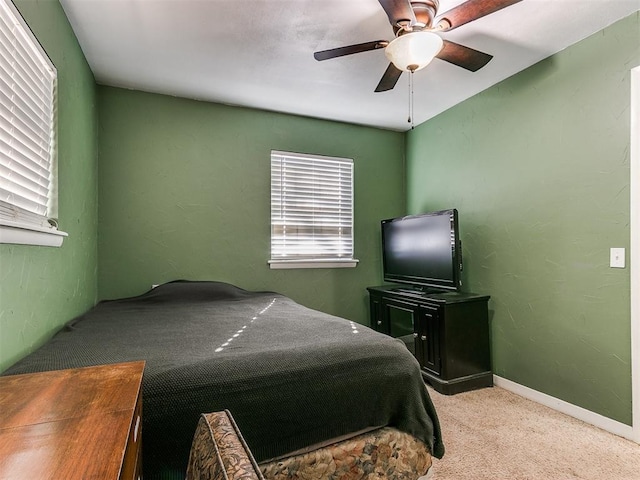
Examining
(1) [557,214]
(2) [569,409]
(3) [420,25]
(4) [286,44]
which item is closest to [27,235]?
(4) [286,44]

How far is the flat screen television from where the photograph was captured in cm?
298

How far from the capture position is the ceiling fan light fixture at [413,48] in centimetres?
179

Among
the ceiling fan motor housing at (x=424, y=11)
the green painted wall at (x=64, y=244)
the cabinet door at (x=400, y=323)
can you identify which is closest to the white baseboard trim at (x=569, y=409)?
the cabinet door at (x=400, y=323)

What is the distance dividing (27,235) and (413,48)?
76.6 inches

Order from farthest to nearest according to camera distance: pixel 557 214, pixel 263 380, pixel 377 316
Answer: pixel 377 316, pixel 557 214, pixel 263 380

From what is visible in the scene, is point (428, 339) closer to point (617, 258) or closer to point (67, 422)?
point (617, 258)

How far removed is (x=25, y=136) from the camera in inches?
60.7

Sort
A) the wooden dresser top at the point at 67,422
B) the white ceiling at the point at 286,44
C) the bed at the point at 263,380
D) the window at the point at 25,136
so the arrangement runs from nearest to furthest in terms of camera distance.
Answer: the wooden dresser top at the point at 67,422, the bed at the point at 263,380, the window at the point at 25,136, the white ceiling at the point at 286,44

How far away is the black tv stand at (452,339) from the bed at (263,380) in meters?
1.23

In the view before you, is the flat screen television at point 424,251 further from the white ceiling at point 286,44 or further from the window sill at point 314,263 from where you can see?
the white ceiling at point 286,44

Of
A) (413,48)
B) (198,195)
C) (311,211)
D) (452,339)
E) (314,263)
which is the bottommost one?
(452,339)

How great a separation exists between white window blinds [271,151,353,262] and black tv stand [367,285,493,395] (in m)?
1.09

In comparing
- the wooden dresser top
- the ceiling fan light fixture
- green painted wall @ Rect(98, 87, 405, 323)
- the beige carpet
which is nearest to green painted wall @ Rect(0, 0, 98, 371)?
green painted wall @ Rect(98, 87, 405, 323)

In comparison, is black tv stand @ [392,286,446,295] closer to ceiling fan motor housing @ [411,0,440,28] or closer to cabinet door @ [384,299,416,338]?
cabinet door @ [384,299,416,338]
